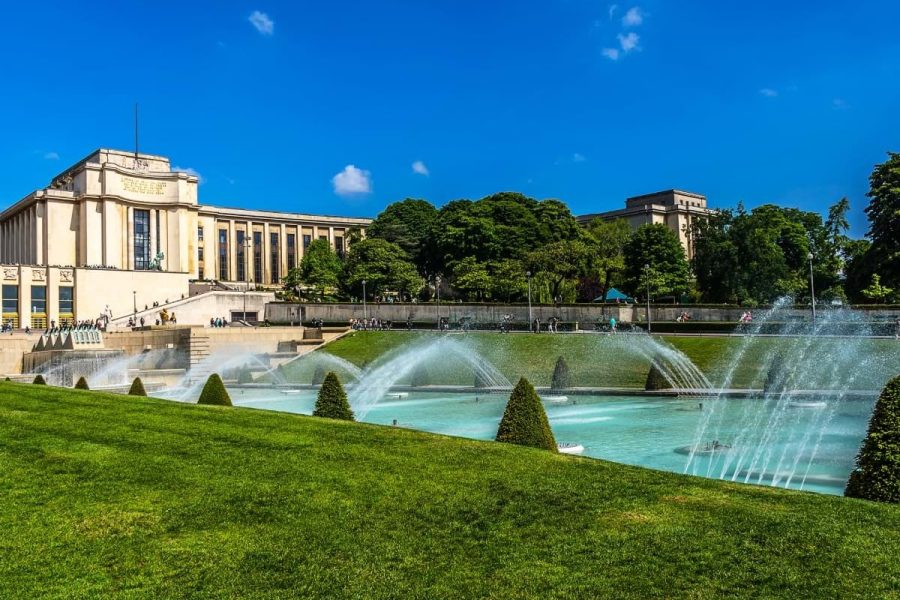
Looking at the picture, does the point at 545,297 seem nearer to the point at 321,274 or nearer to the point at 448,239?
the point at 448,239

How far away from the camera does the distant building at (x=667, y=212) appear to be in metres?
132

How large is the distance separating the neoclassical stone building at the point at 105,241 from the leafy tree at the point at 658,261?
4940 centimetres

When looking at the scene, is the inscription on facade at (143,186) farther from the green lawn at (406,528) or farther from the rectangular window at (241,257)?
the green lawn at (406,528)

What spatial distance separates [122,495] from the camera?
8.57 meters

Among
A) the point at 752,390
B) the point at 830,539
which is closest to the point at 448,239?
the point at 752,390

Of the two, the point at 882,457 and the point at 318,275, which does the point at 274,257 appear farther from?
the point at 882,457

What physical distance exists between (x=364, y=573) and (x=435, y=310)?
60.8 metres

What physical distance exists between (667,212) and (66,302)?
9903cm

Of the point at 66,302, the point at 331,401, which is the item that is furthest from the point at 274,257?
the point at 331,401

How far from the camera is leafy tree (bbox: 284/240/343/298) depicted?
87562mm

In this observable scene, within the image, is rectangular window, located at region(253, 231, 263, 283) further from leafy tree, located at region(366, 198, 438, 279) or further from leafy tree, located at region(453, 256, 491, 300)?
leafy tree, located at region(453, 256, 491, 300)

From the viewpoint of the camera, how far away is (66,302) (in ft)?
235

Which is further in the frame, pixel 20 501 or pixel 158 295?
pixel 158 295

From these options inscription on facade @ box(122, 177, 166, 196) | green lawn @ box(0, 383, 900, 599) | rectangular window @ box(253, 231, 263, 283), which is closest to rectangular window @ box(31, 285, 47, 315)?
inscription on facade @ box(122, 177, 166, 196)
